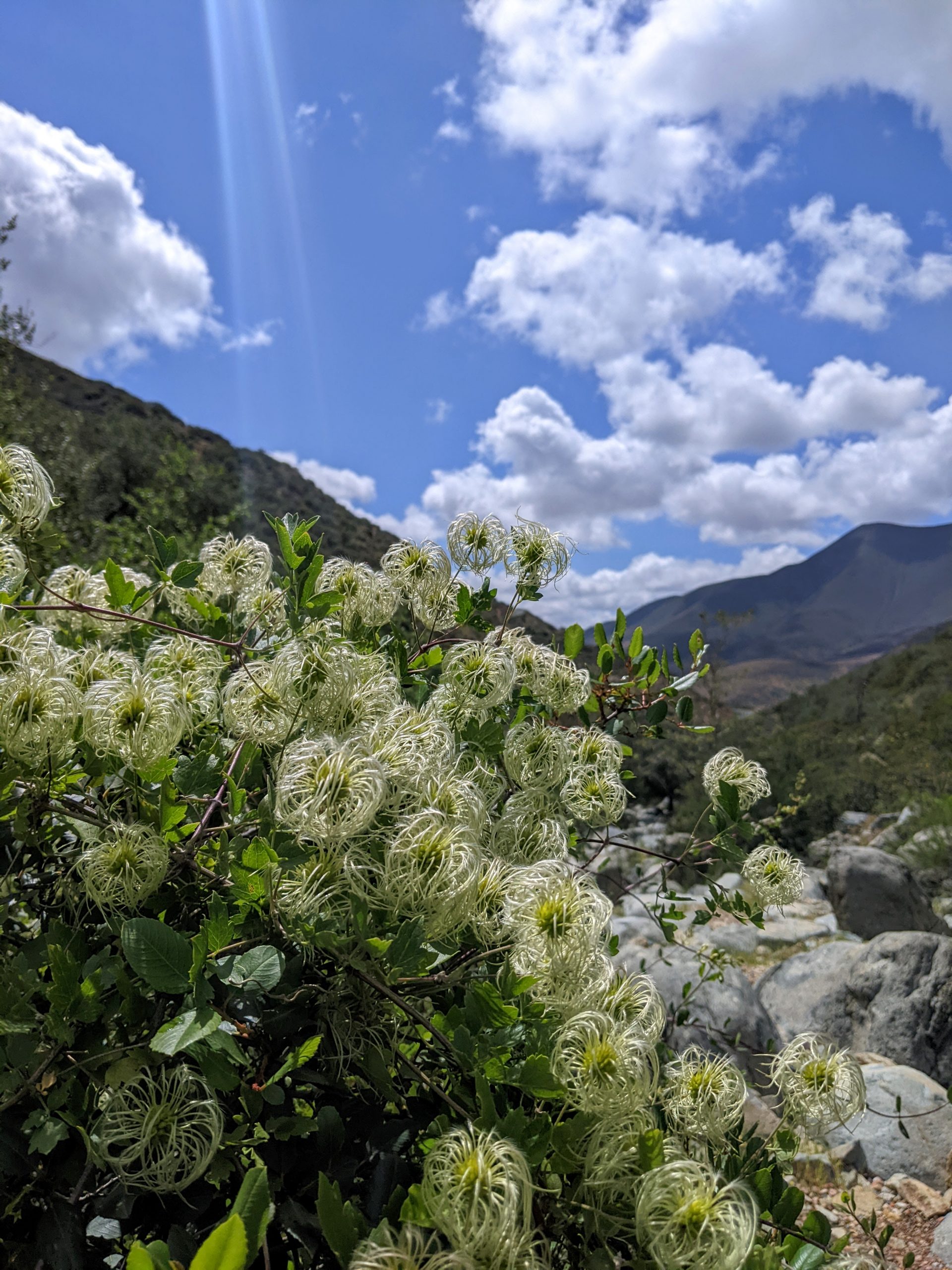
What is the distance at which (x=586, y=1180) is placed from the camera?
41.6 inches

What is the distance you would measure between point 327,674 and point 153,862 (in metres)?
0.43

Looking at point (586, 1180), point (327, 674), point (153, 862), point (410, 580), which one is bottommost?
point (586, 1180)

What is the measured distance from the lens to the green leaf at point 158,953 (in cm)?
111

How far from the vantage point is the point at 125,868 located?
1.25 m

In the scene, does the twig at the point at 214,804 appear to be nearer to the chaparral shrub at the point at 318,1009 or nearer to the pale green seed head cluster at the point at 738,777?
the chaparral shrub at the point at 318,1009

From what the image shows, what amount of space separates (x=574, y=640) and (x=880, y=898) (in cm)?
858

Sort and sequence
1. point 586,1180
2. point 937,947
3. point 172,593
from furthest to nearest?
1. point 937,947
2. point 172,593
3. point 586,1180

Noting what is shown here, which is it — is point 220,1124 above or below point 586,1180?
above

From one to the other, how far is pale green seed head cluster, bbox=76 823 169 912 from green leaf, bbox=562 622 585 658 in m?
1.25

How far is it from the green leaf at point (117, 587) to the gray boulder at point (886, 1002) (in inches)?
215

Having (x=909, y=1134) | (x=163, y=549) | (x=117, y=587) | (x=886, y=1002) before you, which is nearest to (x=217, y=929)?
(x=117, y=587)

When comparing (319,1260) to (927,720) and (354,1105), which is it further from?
(927,720)

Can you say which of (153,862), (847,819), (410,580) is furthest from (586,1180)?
(847,819)

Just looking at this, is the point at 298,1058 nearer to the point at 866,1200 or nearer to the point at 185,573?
the point at 185,573
